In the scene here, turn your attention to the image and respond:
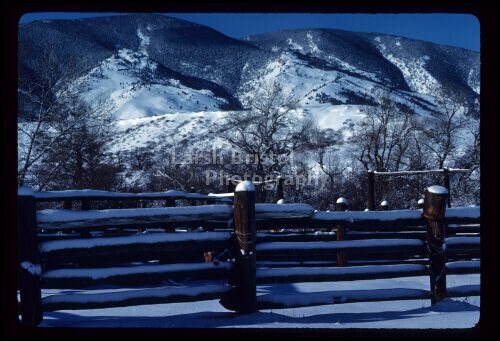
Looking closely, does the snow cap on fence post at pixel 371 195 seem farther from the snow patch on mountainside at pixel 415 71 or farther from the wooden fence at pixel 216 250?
the snow patch on mountainside at pixel 415 71

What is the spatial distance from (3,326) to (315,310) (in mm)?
2796

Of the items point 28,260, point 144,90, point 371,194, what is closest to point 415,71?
point 144,90

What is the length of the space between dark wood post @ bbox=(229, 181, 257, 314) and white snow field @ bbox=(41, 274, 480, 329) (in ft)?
0.48

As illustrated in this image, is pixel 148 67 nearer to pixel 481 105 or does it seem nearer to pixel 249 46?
pixel 249 46

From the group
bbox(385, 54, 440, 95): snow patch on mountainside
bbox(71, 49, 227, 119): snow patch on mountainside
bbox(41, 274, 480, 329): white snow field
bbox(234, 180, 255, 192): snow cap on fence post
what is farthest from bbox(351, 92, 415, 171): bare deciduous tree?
bbox(385, 54, 440, 95): snow patch on mountainside

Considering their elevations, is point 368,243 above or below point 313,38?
below

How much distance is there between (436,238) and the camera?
554 centimetres

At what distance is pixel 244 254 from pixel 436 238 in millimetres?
1962

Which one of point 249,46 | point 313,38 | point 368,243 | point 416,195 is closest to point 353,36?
point 249,46

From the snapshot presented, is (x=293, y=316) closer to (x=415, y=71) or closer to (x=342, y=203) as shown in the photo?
(x=342, y=203)

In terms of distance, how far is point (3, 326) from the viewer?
3.41 metres
